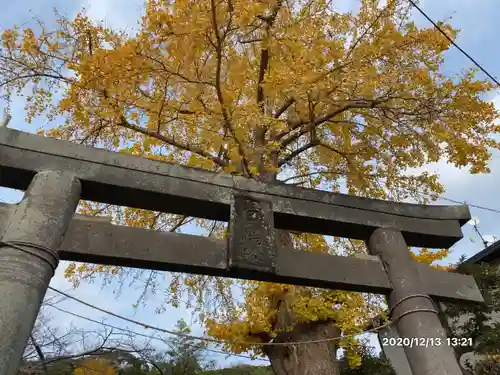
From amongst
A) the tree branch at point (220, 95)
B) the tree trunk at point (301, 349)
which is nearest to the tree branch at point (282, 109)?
the tree branch at point (220, 95)

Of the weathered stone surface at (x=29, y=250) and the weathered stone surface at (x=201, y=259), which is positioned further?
the weathered stone surface at (x=201, y=259)

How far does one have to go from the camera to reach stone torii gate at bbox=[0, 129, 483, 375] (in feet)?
10.4

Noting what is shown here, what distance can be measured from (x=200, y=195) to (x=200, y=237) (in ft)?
1.54

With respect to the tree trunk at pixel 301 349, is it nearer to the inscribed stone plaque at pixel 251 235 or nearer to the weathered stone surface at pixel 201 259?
the inscribed stone plaque at pixel 251 235

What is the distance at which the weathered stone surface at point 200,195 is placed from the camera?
3.68 m

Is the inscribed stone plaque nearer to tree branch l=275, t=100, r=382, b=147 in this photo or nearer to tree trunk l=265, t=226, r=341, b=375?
tree trunk l=265, t=226, r=341, b=375

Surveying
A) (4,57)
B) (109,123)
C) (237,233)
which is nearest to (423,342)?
(237,233)

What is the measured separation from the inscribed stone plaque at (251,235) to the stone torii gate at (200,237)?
0.01m

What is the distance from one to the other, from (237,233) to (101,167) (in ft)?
4.80

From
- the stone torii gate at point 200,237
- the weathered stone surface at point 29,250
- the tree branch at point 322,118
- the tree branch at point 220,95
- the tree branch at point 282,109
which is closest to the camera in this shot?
the weathered stone surface at point 29,250

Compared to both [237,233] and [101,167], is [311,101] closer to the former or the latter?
[237,233]

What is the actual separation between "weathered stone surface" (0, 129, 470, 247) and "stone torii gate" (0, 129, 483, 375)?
1cm

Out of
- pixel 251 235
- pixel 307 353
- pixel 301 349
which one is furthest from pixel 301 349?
pixel 251 235

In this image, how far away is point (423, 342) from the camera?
3.59m
